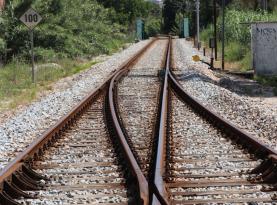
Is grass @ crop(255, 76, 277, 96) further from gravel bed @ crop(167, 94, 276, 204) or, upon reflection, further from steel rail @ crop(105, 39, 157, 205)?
gravel bed @ crop(167, 94, 276, 204)

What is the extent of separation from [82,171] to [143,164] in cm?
79

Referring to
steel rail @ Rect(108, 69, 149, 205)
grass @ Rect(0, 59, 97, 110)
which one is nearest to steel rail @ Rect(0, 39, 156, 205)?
steel rail @ Rect(108, 69, 149, 205)

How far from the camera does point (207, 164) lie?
7.67 m

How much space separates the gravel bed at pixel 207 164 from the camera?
20.5ft

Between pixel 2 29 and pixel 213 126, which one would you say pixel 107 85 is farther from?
pixel 2 29

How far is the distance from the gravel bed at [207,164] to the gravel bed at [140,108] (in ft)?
1.36

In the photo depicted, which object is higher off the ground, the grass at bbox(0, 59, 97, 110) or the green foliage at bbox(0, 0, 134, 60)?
the green foliage at bbox(0, 0, 134, 60)

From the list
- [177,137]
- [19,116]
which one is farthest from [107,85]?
[177,137]

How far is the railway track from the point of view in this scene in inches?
245

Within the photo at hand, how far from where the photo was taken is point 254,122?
37.9 feet

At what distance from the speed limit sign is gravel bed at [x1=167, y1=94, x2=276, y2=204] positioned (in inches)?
437

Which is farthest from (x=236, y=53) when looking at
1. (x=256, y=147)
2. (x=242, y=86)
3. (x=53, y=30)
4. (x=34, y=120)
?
(x=256, y=147)

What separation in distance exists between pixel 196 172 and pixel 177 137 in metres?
2.47

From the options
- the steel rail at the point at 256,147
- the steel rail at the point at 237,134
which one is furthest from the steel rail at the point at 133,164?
the steel rail at the point at 237,134
